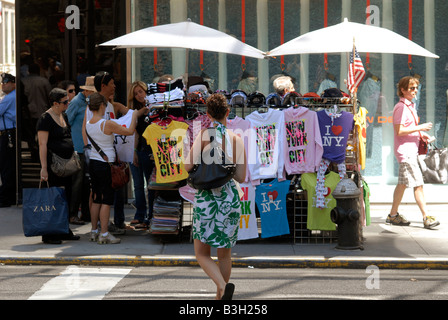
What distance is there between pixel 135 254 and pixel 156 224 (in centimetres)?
67

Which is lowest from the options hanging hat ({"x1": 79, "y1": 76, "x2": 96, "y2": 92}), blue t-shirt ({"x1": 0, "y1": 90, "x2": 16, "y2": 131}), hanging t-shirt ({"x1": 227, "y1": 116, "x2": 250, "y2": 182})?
hanging t-shirt ({"x1": 227, "y1": 116, "x2": 250, "y2": 182})

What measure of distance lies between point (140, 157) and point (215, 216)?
3.91 m

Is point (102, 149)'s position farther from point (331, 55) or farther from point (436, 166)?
point (436, 166)

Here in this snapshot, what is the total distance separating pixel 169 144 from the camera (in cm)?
951

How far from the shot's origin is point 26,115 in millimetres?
12594

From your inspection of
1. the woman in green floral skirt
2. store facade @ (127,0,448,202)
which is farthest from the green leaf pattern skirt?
A: store facade @ (127,0,448,202)

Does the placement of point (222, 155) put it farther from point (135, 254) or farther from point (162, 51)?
point (162, 51)

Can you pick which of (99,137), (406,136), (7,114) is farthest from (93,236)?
(406,136)

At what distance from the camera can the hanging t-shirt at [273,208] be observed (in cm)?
956

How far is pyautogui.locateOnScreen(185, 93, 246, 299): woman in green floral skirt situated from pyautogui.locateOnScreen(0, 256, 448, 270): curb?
81.0 inches

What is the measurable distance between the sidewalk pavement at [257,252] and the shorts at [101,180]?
625mm

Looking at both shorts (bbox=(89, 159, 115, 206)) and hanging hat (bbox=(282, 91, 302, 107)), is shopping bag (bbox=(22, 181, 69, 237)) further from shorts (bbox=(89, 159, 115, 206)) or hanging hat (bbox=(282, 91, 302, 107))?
hanging hat (bbox=(282, 91, 302, 107))

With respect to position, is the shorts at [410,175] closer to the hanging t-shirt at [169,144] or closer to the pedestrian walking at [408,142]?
the pedestrian walking at [408,142]

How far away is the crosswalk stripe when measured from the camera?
7.23 metres
